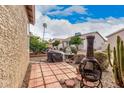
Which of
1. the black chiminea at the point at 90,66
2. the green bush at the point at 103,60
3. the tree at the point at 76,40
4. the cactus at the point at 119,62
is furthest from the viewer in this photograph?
the green bush at the point at 103,60

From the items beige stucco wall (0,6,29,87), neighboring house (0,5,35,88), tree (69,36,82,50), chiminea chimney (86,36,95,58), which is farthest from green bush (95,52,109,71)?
beige stucco wall (0,6,29,87)

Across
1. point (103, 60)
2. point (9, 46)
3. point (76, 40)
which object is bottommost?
point (103, 60)

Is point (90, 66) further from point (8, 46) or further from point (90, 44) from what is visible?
point (8, 46)

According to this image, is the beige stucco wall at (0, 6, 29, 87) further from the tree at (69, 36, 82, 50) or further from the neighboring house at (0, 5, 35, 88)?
the tree at (69, 36, 82, 50)

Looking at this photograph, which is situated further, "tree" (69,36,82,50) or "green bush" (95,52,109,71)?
"green bush" (95,52,109,71)

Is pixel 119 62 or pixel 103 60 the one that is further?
pixel 103 60

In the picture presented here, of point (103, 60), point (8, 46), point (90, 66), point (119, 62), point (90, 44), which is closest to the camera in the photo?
point (8, 46)

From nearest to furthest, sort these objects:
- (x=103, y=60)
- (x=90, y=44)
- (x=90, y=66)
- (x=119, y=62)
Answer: (x=119, y=62)
(x=90, y=44)
(x=90, y=66)
(x=103, y=60)

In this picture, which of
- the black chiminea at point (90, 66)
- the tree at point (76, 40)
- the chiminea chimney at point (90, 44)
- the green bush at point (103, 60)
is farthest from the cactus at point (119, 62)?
the green bush at point (103, 60)

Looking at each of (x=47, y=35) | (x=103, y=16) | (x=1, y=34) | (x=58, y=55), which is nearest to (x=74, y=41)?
(x=47, y=35)

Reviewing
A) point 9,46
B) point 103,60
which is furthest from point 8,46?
point 103,60

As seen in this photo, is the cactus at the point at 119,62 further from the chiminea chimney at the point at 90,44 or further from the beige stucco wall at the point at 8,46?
the beige stucco wall at the point at 8,46
